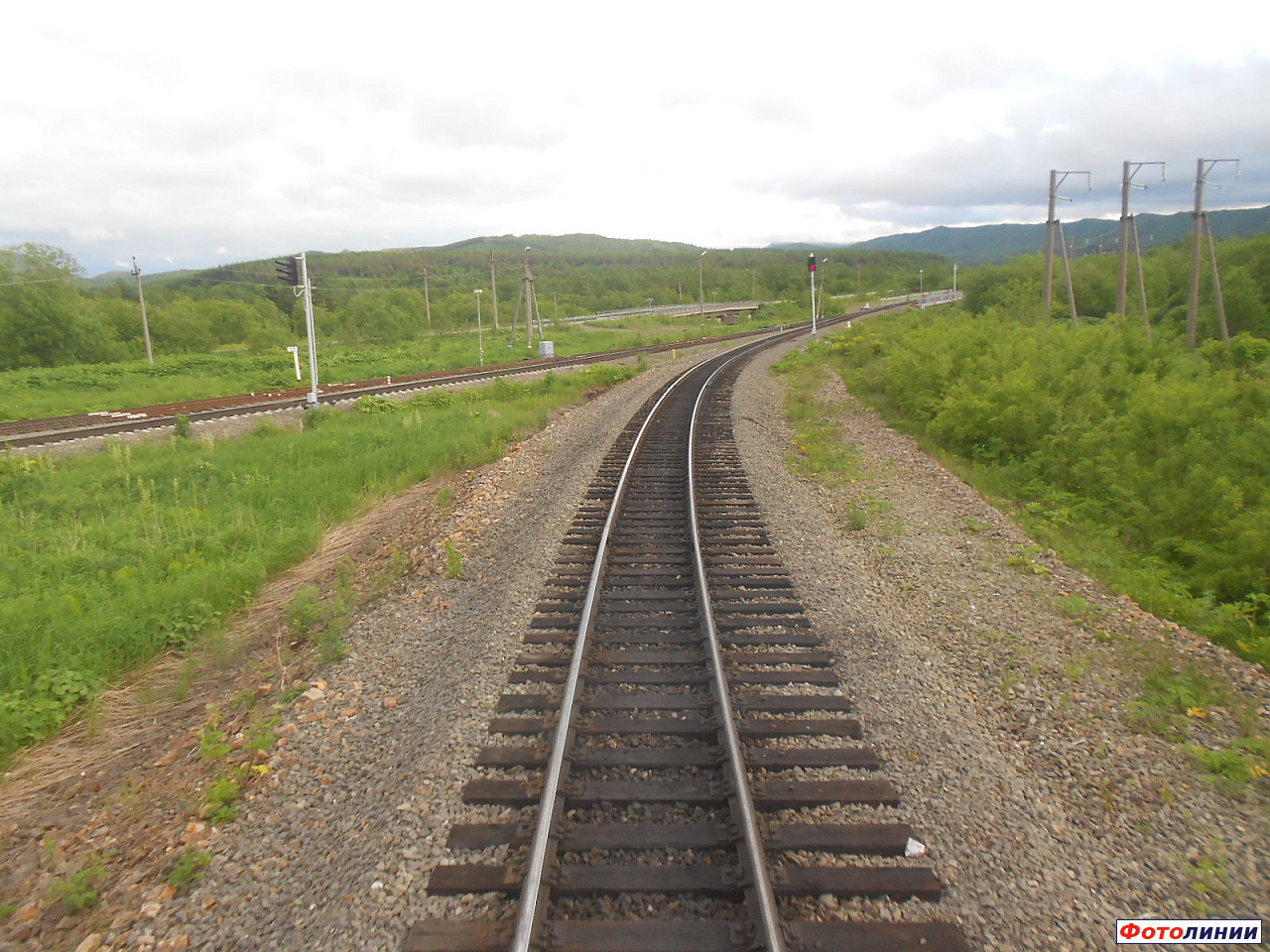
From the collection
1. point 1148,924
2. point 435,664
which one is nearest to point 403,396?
point 435,664

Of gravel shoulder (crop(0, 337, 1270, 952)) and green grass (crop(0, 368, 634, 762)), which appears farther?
green grass (crop(0, 368, 634, 762))

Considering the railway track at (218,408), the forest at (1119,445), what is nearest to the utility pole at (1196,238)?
the forest at (1119,445)

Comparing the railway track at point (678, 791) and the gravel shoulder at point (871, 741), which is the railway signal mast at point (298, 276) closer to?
the gravel shoulder at point (871, 741)

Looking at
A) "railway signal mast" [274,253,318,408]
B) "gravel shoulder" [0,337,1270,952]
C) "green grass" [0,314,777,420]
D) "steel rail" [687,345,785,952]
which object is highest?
"railway signal mast" [274,253,318,408]

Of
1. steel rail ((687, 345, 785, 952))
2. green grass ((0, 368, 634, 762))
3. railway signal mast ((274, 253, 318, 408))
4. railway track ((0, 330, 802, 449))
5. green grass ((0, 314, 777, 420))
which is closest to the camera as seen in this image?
steel rail ((687, 345, 785, 952))

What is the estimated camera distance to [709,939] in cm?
323

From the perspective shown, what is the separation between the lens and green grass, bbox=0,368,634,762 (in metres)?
6.22

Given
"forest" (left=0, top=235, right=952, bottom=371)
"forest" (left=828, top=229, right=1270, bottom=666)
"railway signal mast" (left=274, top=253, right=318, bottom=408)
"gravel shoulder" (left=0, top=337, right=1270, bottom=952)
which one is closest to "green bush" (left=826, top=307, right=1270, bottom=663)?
"forest" (left=828, top=229, right=1270, bottom=666)

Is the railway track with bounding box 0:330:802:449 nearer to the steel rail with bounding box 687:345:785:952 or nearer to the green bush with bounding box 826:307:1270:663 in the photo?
the steel rail with bounding box 687:345:785:952

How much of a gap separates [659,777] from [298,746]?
2520 millimetres

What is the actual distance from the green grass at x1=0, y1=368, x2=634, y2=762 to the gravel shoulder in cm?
75

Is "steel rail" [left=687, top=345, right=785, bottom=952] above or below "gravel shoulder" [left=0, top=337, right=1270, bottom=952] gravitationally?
above

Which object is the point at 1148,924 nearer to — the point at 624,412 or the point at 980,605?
the point at 980,605

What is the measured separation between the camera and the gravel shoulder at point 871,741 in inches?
139
